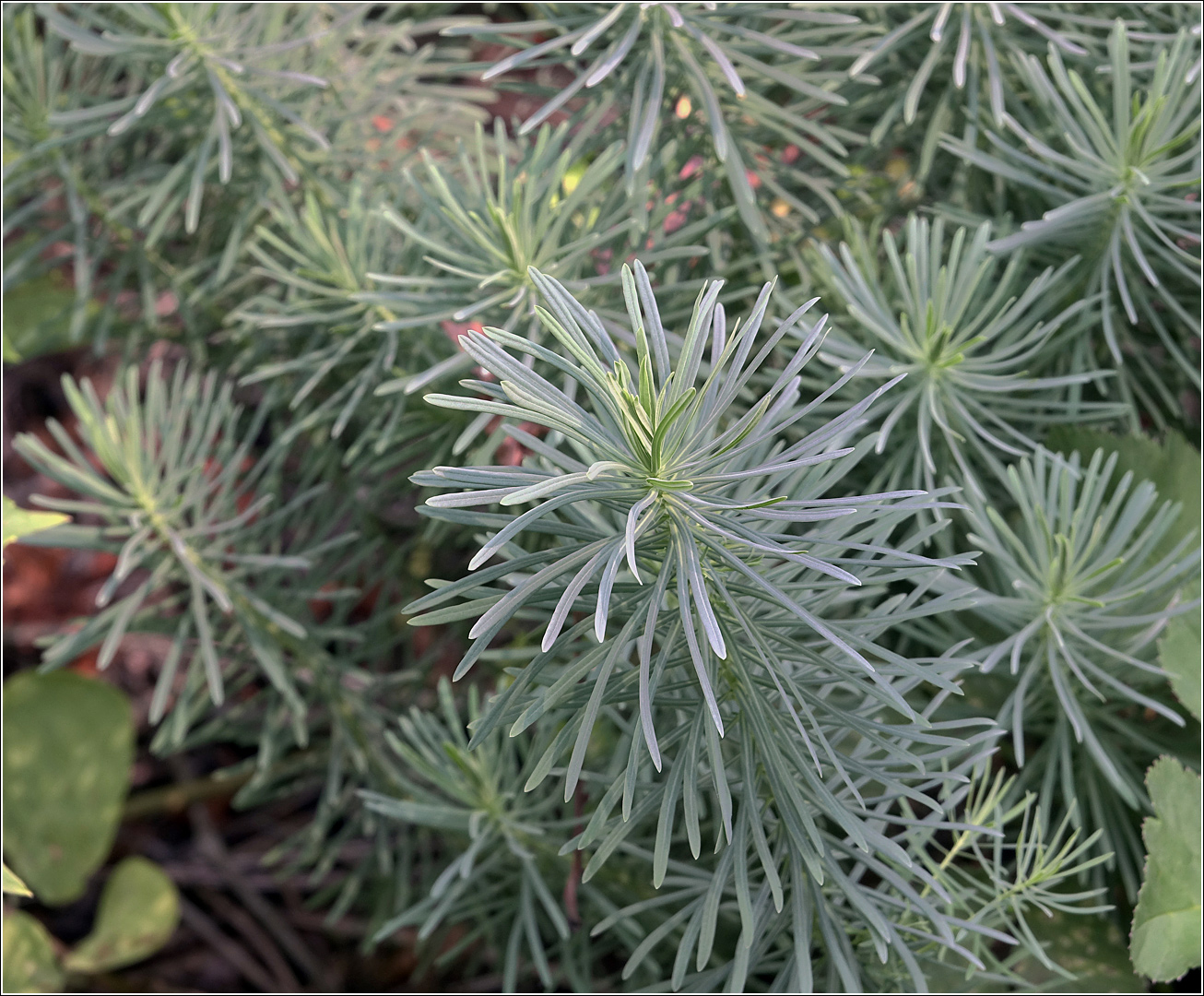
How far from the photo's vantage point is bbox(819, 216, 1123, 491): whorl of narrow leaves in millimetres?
483

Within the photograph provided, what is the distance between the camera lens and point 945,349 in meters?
0.49

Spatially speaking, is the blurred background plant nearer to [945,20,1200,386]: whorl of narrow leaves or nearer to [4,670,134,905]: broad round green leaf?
[945,20,1200,386]: whorl of narrow leaves

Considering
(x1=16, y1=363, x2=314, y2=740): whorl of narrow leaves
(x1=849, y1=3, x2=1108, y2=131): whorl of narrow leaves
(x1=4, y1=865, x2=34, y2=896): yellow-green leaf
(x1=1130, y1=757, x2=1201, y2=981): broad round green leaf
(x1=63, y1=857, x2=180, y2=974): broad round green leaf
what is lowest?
(x1=63, y1=857, x2=180, y2=974): broad round green leaf

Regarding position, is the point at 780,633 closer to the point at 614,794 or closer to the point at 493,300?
the point at 614,794

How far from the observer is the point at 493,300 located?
0.49m

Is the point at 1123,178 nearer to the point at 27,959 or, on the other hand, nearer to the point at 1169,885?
the point at 1169,885

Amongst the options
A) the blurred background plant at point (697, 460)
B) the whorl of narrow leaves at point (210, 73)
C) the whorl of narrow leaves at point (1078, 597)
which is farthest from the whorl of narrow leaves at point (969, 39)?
the whorl of narrow leaves at point (210, 73)

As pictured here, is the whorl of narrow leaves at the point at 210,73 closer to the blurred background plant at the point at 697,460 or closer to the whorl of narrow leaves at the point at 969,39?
the blurred background plant at the point at 697,460

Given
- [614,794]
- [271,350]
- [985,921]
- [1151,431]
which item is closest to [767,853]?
[614,794]

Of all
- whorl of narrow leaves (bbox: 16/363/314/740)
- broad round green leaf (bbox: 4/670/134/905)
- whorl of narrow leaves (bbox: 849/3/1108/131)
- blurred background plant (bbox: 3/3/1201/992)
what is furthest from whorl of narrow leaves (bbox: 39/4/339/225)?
broad round green leaf (bbox: 4/670/134/905)

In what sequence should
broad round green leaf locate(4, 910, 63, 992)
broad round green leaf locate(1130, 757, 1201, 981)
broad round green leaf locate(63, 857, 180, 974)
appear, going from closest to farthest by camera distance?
broad round green leaf locate(1130, 757, 1201, 981)
broad round green leaf locate(4, 910, 63, 992)
broad round green leaf locate(63, 857, 180, 974)

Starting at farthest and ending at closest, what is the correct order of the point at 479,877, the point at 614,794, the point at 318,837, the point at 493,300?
the point at 318,837
the point at 479,877
the point at 493,300
the point at 614,794

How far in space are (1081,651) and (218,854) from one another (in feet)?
2.73

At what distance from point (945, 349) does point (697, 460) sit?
21cm
